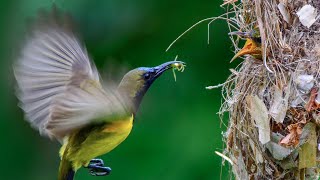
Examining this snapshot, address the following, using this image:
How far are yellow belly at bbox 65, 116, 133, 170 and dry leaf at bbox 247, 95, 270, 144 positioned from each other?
1.47 ft

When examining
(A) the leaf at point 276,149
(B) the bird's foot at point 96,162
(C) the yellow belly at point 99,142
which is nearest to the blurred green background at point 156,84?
(B) the bird's foot at point 96,162

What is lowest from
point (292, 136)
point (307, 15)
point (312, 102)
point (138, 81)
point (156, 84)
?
point (156, 84)

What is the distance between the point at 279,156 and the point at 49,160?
8.25 feet

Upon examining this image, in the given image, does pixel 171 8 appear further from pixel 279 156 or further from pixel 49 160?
pixel 279 156

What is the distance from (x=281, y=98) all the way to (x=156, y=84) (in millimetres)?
1878

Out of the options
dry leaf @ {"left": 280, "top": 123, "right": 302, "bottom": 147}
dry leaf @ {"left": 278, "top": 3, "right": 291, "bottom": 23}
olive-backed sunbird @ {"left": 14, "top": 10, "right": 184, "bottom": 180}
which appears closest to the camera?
olive-backed sunbird @ {"left": 14, "top": 10, "right": 184, "bottom": 180}

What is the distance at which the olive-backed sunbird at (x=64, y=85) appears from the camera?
2.91 meters

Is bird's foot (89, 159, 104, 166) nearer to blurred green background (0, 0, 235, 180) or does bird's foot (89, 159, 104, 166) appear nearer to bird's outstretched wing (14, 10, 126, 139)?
bird's outstretched wing (14, 10, 126, 139)

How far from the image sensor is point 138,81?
310 centimetres

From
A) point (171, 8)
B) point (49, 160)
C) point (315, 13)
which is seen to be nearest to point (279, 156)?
point (315, 13)

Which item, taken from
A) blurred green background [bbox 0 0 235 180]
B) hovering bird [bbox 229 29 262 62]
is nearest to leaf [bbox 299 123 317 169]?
hovering bird [bbox 229 29 262 62]

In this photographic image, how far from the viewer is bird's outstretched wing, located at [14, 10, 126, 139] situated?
2.94 meters

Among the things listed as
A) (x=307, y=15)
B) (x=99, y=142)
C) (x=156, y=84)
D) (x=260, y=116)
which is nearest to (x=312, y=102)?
(x=260, y=116)

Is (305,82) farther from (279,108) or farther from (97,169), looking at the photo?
(97,169)
